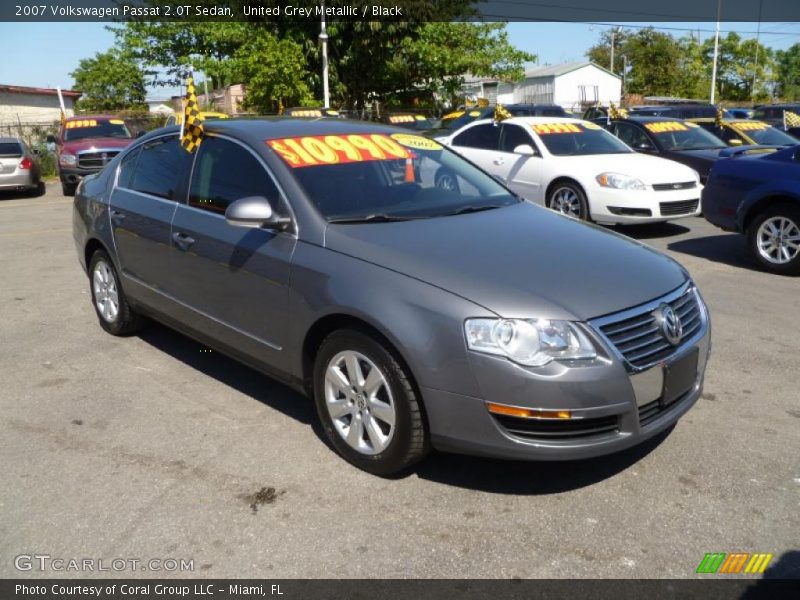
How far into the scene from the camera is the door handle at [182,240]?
15.1 feet

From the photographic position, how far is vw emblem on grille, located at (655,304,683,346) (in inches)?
135

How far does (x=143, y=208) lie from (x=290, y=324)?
1.85 metres

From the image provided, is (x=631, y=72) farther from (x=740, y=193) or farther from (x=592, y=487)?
(x=592, y=487)

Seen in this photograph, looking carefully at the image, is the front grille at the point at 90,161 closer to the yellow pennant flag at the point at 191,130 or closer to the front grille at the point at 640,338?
the yellow pennant flag at the point at 191,130

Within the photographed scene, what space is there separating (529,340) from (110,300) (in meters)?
3.93

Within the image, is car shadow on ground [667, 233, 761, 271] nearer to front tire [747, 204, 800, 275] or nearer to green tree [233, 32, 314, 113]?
front tire [747, 204, 800, 275]

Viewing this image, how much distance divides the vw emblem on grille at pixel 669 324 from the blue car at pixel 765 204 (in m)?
4.94

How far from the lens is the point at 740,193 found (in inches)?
320

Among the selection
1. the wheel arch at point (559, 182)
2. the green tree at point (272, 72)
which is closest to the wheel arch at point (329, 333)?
the wheel arch at point (559, 182)

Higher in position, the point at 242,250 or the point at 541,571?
the point at 242,250

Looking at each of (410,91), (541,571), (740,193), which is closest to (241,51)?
(410,91)

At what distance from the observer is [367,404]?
3623 mm

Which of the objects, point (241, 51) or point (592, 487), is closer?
point (592, 487)

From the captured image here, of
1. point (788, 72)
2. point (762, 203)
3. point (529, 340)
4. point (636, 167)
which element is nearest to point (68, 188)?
point (636, 167)
